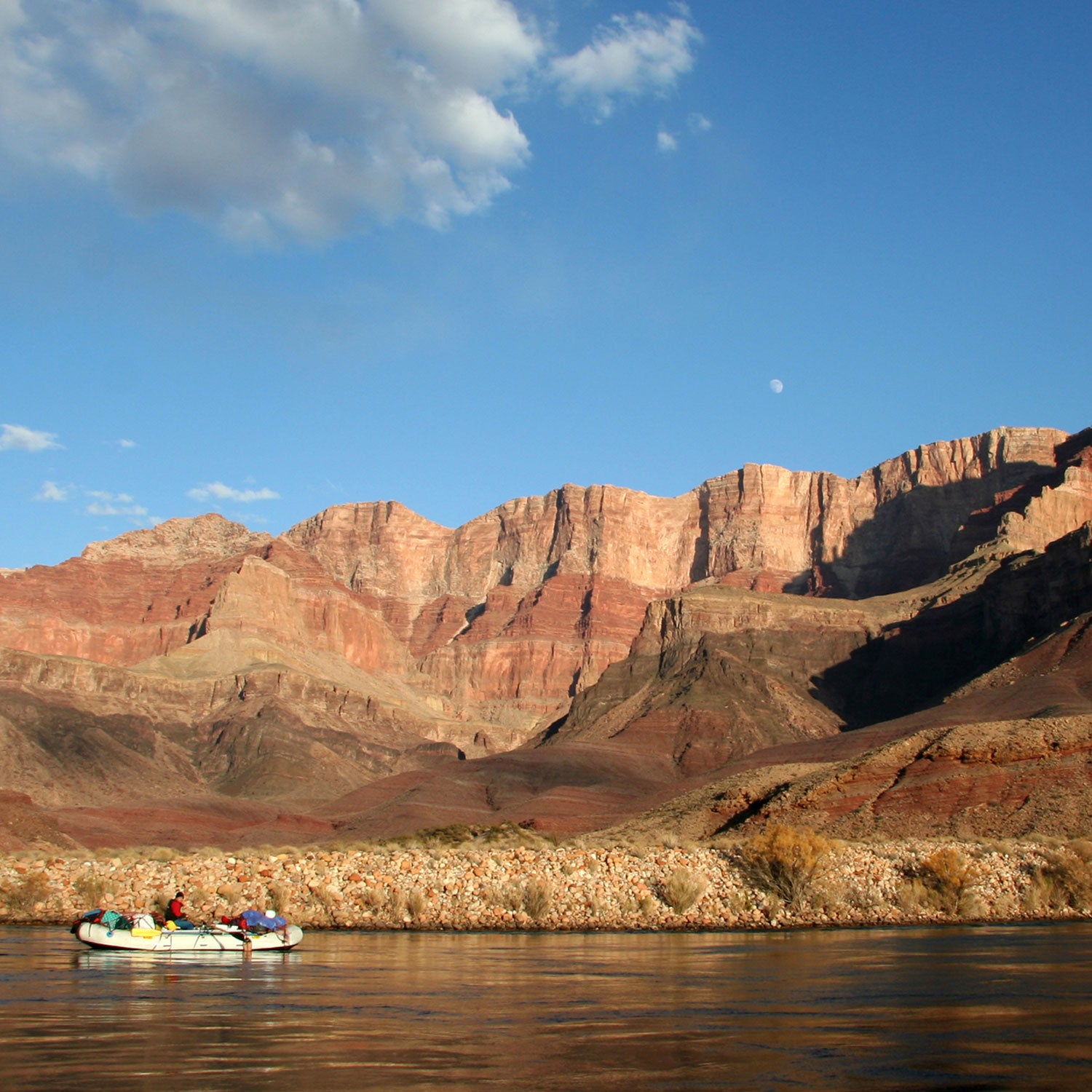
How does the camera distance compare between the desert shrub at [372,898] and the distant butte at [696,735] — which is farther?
the distant butte at [696,735]

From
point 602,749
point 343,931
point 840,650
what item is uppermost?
point 840,650

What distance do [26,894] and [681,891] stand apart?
959 inches

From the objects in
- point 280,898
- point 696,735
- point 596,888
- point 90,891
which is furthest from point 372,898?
point 696,735

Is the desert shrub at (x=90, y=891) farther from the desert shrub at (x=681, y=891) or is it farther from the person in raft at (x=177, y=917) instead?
the desert shrub at (x=681, y=891)

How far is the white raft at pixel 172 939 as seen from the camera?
31.6 m

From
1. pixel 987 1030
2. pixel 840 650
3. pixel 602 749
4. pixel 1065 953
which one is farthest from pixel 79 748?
pixel 987 1030

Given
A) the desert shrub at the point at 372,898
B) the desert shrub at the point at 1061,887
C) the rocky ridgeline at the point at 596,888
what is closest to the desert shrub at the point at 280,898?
the rocky ridgeline at the point at 596,888

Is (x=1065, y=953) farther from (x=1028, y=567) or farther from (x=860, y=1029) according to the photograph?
(x=1028, y=567)

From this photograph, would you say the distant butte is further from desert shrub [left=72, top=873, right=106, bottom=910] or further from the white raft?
the white raft

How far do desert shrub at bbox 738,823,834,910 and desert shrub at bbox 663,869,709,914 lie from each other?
2.84 meters

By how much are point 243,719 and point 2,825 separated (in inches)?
3646

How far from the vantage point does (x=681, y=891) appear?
46.7 meters

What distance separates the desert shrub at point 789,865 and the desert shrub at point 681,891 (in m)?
2.84

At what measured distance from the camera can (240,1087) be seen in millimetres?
14844
